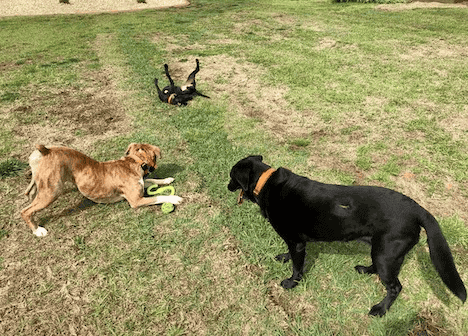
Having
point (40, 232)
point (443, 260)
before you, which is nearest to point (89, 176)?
point (40, 232)

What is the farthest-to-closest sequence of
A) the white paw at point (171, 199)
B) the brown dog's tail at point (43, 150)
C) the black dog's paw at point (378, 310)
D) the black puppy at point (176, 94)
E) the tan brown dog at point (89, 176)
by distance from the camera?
the black puppy at point (176, 94) → the white paw at point (171, 199) → the tan brown dog at point (89, 176) → the brown dog's tail at point (43, 150) → the black dog's paw at point (378, 310)

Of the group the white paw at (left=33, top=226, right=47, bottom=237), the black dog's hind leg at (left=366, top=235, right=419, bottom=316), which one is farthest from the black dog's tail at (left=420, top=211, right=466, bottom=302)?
the white paw at (left=33, top=226, right=47, bottom=237)

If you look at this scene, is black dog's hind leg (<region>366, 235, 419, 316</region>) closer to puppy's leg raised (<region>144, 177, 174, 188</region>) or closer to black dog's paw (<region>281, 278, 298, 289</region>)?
black dog's paw (<region>281, 278, 298, 289</region>)

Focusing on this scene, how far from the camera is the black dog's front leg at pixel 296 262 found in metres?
2.96

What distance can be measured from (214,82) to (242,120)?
2.54 metres

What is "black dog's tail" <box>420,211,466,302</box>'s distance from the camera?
7.31ft

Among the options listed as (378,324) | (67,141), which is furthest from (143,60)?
(378,324)

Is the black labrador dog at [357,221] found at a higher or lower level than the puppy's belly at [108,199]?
higher

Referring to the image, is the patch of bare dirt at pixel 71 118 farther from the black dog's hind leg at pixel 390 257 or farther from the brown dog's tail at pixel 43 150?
the black dog's hind leg at pixel 390 257

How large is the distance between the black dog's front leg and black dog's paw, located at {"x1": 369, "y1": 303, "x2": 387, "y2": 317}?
78cm

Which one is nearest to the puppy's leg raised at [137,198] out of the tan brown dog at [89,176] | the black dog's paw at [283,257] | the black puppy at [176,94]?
the tan brown dog at [89,176]

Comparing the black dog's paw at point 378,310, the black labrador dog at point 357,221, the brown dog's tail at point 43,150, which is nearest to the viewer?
the black labrador dog at point 357,221

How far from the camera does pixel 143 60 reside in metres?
9.98

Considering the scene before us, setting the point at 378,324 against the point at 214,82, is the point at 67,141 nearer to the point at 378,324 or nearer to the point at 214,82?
the point at 214,82
